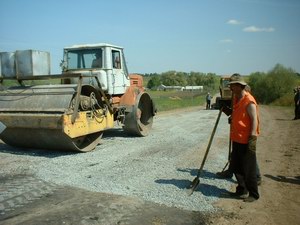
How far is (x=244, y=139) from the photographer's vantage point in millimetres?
5305

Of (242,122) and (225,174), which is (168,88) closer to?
(225,174)

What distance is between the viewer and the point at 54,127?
7.34 m

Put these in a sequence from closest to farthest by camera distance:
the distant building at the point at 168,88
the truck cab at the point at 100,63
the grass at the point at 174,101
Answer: the truck cab at the point at 100,63 → the grass at the point at 174,101 → the distant building at the point at 168,88

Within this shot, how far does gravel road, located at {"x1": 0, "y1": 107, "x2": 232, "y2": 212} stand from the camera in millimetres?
5539

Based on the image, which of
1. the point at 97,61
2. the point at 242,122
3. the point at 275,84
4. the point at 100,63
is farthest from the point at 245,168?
the point at 275,84

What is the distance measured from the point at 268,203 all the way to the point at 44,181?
143 inches

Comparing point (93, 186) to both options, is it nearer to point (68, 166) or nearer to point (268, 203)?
point (68, 166)

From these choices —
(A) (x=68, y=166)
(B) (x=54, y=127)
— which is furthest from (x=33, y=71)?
(A) (x=68, y=166)

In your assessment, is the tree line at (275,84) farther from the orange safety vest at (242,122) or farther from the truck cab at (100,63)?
the orange safety vest at (242,122)

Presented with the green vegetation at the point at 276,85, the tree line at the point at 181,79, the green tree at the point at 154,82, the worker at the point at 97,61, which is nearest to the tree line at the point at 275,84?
the green vegetation at the point at 276,85

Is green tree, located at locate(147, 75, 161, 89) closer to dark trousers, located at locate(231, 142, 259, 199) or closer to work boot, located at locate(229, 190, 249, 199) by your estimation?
dark trousers, located at locate(231, 142, 259, 199)

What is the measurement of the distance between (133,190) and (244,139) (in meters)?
1.88

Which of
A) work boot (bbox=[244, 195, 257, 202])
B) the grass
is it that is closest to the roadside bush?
the grass

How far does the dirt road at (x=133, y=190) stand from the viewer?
4.63 meters
